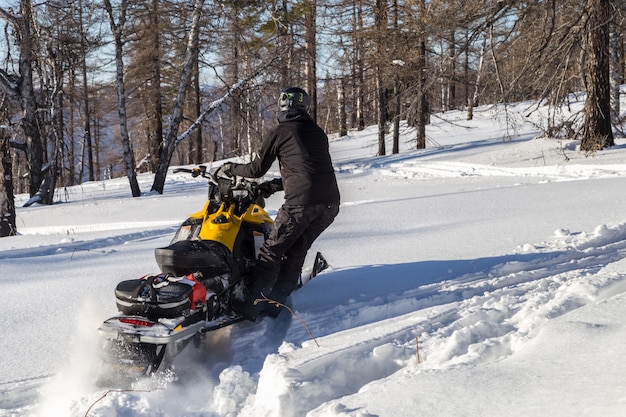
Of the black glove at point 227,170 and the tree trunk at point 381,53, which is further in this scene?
the tree trunk at point 381,53

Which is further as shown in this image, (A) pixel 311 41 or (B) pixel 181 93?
(A) pixel 311 41

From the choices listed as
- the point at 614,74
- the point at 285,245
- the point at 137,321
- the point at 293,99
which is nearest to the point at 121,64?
the point at 293,99

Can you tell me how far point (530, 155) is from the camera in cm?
1498

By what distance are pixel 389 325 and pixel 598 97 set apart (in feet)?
39.8

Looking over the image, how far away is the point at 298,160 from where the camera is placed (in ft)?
13.5

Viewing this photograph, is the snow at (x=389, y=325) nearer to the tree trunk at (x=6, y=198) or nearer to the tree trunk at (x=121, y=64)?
the tree trunk at (x=6, y=198)

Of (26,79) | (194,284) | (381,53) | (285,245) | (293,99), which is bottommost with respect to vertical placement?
(194,284)

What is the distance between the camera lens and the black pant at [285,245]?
4133mm

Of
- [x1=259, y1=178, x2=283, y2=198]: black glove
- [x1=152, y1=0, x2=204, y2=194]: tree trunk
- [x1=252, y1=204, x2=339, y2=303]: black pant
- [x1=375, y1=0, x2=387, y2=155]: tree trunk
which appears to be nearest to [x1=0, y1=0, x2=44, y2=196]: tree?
[x1=152, y1=0, x2=204, y2=194]: tree trunk

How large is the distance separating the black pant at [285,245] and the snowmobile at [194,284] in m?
0.17

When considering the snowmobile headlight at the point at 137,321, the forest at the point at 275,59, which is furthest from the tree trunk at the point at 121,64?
the snowmobile headlight at the point at 137,321

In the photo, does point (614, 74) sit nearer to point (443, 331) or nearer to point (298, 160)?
point (298, 160)

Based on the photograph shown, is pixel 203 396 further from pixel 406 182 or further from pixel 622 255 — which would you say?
pixel 406 182

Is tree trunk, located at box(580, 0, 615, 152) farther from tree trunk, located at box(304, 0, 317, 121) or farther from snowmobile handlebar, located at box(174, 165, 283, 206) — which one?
snowmobile handlebar, located at box(174, 165, 283, 206)
